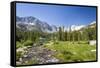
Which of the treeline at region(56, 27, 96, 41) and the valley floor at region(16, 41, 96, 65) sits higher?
the treeline at region(56, 27, 96, 41)

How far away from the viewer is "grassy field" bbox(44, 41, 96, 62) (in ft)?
9.32

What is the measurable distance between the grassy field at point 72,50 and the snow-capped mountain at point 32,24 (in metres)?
0.17

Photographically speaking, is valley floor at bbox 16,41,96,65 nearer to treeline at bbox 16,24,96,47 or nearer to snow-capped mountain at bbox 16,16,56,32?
treeline at bbox 16,24,96,47

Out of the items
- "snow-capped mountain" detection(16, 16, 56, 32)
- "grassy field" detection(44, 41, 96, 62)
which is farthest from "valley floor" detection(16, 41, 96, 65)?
"snow-capped mountain" detection(16, 16, 56, 32)

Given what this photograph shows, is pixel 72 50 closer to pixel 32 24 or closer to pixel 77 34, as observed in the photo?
pixel 77 34

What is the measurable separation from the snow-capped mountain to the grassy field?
0.57 feet

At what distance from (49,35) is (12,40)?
453mm

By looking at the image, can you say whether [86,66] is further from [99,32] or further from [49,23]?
[49,23]

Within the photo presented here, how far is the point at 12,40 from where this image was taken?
2598mm

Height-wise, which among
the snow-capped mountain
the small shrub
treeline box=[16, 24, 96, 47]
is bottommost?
the small shrub

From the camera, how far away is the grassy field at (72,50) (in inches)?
112

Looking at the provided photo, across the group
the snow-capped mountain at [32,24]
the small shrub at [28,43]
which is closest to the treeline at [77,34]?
the snow-capped mountain at [32,24]

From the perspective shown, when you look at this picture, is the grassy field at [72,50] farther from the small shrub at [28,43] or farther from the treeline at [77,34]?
the small shrub at [28,43]

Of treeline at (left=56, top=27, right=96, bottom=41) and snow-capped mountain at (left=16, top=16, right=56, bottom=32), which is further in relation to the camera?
treeline at (left=56, top=27, right=96, bottom=41)
